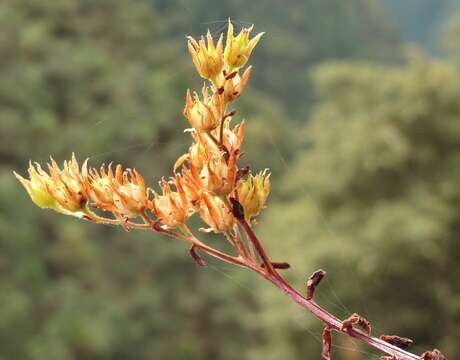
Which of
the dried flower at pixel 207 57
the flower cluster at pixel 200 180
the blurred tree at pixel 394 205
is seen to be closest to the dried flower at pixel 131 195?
the flower cluster at pixel 200 180

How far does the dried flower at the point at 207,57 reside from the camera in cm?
63

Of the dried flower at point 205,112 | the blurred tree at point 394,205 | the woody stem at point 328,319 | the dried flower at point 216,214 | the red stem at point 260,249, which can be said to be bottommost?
the woody stem at point 328,319

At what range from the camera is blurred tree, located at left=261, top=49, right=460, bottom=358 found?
8.25 metres

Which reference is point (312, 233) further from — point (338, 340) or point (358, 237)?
point (338, 340)

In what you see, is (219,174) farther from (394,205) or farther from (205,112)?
(394,205)

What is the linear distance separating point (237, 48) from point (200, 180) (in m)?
0.13

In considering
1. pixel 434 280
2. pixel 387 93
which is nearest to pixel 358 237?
pixel 434 280

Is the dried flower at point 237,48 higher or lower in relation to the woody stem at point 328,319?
higher

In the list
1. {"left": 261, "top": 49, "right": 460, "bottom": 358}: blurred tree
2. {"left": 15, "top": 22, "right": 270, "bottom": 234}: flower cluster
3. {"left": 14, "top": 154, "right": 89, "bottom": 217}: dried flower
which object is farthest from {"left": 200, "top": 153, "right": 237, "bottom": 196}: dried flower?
{"left": 261, "top": 49, "right": 460, "bottom": 358}: blurred tree

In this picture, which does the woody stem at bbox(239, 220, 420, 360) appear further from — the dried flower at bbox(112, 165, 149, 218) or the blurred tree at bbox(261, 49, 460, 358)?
the blurred tree at bbox(261, 49, 460, 358)

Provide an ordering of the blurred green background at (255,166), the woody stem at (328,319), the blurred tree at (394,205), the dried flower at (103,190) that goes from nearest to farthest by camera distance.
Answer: the woody stem at (328,319), the dried flower at (103,190), the blurred tree at (394,205), the blurred green background at (255,166)

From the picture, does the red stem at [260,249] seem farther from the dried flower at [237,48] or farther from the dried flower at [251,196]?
the dried flower at [237,48]

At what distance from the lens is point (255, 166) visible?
13367 millimetres

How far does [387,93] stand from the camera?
31.8ft
